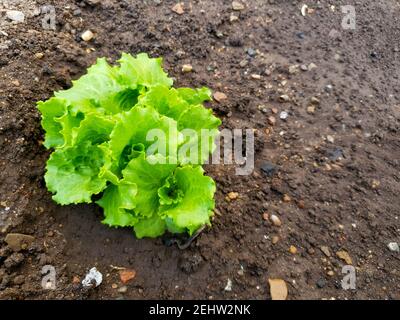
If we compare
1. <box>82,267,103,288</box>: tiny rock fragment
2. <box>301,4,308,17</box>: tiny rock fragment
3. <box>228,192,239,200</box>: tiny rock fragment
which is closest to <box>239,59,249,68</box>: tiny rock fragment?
<box>301,4,308,17</box>: tiny rock fragment

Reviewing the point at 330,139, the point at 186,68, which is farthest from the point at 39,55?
the point at 330,139

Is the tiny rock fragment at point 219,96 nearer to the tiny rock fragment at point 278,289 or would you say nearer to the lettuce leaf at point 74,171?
the lettuce leaf at point 74,171

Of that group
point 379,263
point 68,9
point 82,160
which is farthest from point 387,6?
point 82,160

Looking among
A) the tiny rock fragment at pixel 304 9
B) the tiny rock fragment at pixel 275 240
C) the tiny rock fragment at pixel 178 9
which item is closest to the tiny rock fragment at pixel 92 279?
the tiny rock fragment at pixel 275 240

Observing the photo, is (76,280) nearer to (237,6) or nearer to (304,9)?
(237,6)

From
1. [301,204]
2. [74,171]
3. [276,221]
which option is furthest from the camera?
[301,204]

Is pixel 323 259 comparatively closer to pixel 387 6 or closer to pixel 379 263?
pixel 379 263
